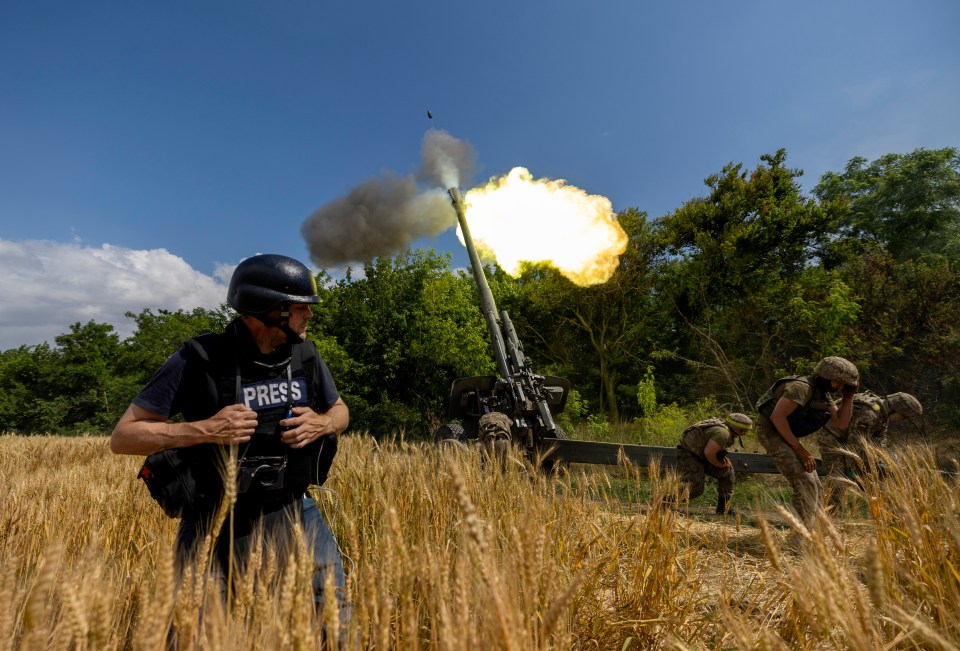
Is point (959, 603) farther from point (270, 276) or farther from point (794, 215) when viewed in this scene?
point (794, 215)

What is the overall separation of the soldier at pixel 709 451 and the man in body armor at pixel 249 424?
511 centimetres

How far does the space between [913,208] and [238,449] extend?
2569 centimetres

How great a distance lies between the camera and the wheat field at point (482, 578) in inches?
38.8

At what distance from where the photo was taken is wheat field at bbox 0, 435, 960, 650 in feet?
3.24

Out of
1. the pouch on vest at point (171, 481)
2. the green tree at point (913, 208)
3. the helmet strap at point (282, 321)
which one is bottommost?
the pouch on vest at point (171, 481)

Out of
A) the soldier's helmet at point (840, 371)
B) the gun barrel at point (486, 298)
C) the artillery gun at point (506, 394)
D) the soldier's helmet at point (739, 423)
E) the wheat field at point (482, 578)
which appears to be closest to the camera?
the wheat field at point (482, 578)

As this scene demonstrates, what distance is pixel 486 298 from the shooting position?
8641 millimetres

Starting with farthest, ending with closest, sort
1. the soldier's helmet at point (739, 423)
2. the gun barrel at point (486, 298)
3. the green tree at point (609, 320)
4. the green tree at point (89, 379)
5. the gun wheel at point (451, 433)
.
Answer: the green tree at point (89, 379)
the green tree at point (609, 320)
the gun wheel at point (451, 433)
the gun barrel at point (486, 298)
the soldier's helmet at point (739, 423)

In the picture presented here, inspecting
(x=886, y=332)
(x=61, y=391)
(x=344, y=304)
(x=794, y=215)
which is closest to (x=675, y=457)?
(x=886, y=332)

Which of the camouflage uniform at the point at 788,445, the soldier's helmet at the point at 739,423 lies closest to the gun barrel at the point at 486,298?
the soldier's helmet at the point at 739,423

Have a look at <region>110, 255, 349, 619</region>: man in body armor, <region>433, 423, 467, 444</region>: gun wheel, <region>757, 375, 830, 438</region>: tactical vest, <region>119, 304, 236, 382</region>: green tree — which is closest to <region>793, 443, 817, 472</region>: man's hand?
<region>757, 375, 830, 438</region>: tactical vest

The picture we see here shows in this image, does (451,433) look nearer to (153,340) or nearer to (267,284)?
(267,284)

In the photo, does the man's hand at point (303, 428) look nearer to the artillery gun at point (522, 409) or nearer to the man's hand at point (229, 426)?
the man's hand at point (229, 426)

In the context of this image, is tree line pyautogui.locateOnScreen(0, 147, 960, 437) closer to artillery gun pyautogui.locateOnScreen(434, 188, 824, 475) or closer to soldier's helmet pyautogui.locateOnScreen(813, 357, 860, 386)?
artillery gun pyautogui.locateOnScreen(434, 188, 824, 475)
